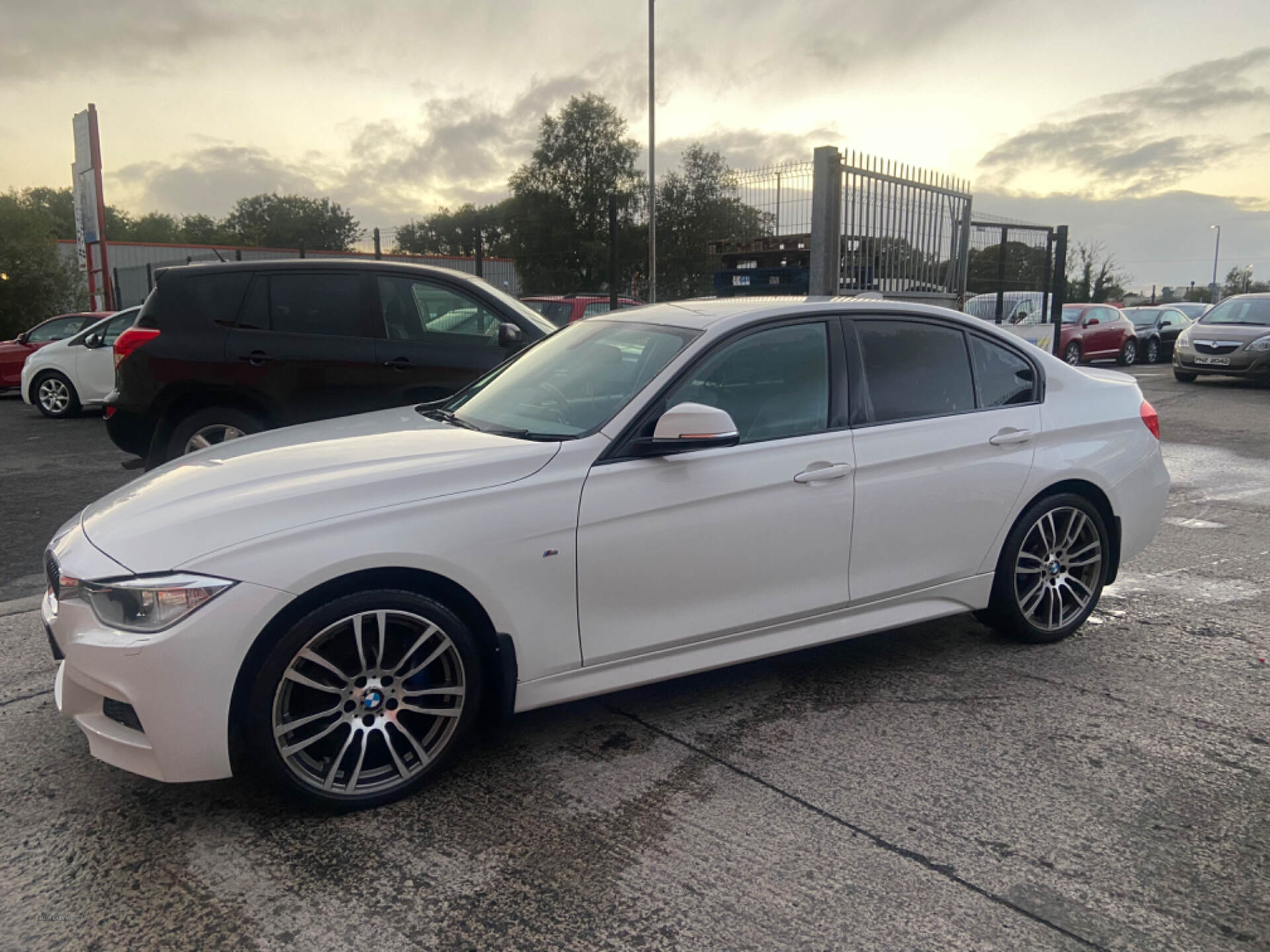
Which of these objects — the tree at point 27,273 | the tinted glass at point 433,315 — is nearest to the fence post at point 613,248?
the tinted glass at point 433,315

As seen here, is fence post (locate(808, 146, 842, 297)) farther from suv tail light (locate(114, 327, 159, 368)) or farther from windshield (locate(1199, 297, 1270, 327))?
windshield (locate(1199, 297, 1270, 327))

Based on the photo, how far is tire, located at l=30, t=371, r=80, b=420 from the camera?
13016 millimetres

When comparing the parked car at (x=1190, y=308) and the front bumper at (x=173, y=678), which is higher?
the parked car at (x=1190, y=308)

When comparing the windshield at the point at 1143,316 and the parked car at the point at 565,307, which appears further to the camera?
the windshield at the point at 1143,316

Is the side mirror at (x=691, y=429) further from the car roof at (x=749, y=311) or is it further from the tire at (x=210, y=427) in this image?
the tire at (x=210, y=427)

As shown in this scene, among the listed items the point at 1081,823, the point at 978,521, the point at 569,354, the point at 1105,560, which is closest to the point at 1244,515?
the point at 1105,560

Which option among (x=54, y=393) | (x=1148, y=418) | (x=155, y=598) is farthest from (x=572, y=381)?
(x=54, y=393)

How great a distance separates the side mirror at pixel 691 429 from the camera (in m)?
3.04

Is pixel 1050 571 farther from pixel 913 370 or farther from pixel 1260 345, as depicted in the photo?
pixel 1260 345

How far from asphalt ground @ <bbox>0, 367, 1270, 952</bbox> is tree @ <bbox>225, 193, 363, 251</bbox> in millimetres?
87285

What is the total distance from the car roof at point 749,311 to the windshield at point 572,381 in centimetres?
7

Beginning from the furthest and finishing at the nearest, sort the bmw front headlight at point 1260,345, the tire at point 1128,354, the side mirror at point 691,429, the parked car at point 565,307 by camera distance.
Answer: the tire at point 1128,354 → the bmw front headlight at point 1260,345 → the parked car at point 565,307 → the side mirror at point 691,429

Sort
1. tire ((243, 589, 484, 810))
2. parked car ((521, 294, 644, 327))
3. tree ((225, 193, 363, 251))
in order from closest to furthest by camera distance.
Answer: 1. tire ((243, 589, 484, 810))
2. parked car ((521, 294, 644, 327))
3. tree ((225, 193, 363, 251))

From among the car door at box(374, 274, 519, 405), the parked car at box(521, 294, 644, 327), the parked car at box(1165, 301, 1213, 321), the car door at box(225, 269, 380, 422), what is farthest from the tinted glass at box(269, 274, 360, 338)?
the parked car at box(1165, 301, 1213, 321)
